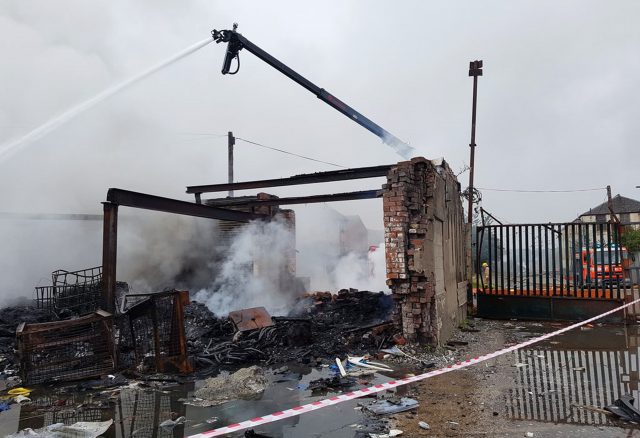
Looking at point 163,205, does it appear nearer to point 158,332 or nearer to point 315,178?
point 158,332

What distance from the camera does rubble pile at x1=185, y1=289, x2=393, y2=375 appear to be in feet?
22.3

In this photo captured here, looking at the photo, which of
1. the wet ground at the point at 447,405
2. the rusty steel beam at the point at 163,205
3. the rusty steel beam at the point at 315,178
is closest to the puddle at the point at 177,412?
the wet ground at the point at 447,405

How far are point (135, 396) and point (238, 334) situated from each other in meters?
2.82

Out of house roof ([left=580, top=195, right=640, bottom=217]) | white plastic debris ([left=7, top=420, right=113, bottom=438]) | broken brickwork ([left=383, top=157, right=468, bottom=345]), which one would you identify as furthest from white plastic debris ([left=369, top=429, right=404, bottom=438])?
house roof ([left=580, top=195, right=640, bottom=217])

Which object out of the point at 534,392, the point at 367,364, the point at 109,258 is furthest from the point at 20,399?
the point at 534,392

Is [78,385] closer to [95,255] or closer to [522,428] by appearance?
[522,428]

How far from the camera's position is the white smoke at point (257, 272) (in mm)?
12156

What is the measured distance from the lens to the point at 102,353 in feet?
19.5

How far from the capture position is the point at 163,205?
816cm

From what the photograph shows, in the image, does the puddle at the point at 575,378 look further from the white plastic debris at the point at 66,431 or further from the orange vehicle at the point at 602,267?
the white plastic debris at the point at 66,431

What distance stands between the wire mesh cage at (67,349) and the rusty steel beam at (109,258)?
2.22ft

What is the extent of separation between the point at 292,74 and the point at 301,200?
123 inches

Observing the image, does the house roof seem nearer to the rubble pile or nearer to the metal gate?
the metal gate

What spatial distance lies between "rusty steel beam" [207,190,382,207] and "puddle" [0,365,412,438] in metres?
5.55
